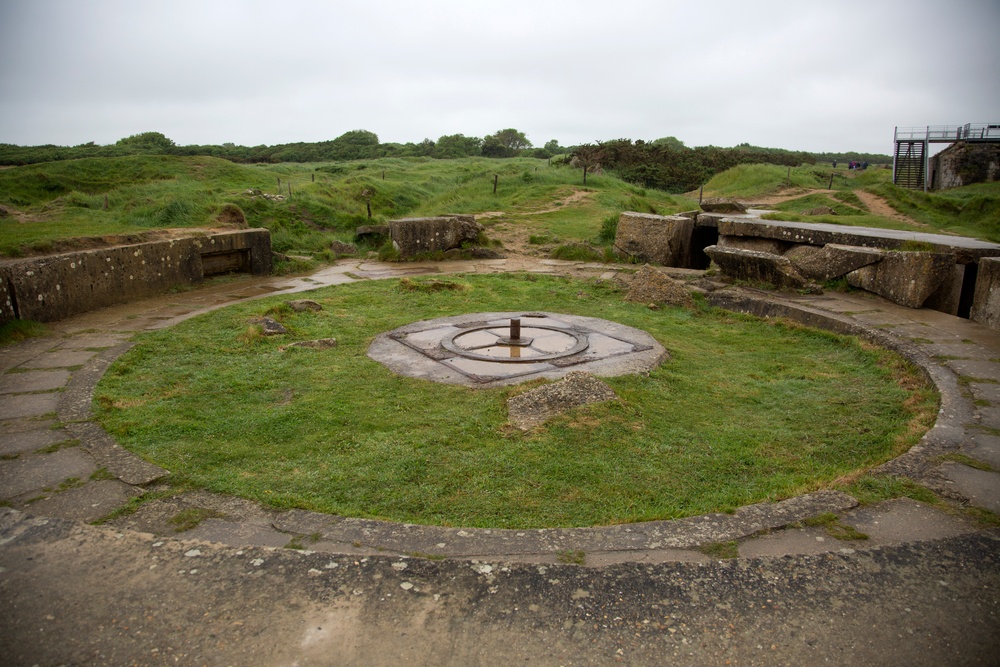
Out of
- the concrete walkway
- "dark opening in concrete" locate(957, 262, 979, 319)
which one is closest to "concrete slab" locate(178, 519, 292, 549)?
the concrete walkway

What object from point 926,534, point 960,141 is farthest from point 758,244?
point 960,141

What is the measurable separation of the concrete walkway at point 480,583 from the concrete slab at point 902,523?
0.04ft

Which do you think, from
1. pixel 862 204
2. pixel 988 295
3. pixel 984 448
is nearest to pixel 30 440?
pixel 984 448

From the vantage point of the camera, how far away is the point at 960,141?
3175cm

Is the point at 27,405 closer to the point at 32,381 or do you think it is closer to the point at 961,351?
the point at 32,381

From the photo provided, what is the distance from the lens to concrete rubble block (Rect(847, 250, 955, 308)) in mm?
8883

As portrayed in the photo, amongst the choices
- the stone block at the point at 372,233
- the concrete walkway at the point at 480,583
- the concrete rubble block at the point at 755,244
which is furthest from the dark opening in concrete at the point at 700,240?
the concrete walkway at the point at 480,583

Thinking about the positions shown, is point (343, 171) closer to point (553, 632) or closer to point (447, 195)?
point (447, 195)

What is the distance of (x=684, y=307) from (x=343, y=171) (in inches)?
1017

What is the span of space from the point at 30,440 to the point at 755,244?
11475mm

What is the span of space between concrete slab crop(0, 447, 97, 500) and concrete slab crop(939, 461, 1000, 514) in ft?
18.0

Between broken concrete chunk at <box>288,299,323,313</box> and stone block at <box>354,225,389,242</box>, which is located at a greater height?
stone block at <box>354,225,389,242</box>

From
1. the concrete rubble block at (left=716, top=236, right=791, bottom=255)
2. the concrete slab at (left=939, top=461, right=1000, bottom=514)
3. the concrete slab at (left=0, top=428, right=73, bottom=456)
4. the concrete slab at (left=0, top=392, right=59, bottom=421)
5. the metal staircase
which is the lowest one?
the concrete slab at (left=939, top=461, right=1000, bottom=514)

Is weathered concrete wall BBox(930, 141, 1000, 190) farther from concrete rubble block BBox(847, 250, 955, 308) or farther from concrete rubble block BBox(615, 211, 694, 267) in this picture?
concrete rubble block BBox(847, 250, 955, 308)
